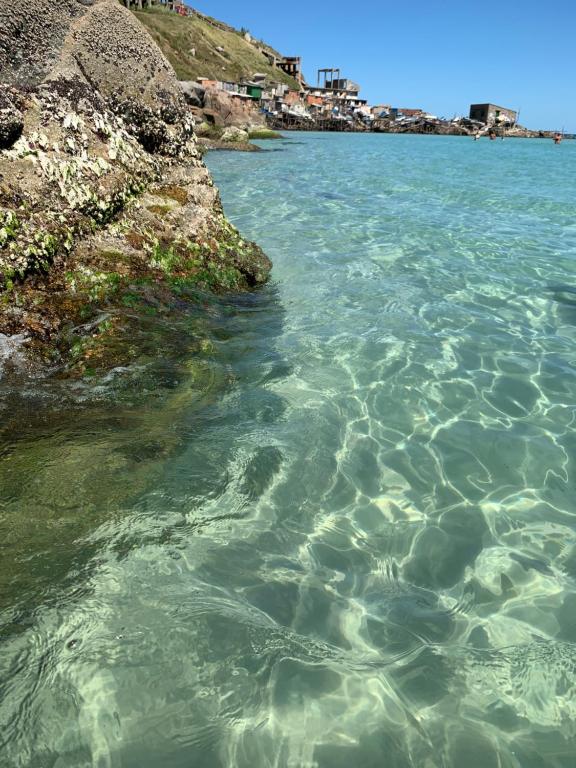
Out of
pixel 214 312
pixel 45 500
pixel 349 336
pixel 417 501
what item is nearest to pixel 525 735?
pixel 417 501

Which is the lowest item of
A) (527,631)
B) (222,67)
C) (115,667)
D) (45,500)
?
(527,631)

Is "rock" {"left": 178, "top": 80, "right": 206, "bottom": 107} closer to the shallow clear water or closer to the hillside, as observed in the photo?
the hillside

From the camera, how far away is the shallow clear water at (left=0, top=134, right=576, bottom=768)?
2.50m

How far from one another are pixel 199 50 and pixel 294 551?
11782 centimetres

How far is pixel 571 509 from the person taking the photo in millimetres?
4113

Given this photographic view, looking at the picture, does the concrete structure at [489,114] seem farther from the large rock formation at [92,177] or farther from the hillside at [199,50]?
the large rock formation at [92,177]

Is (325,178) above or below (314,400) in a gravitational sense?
above

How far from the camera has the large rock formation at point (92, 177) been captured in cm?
571

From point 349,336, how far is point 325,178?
19651 mm

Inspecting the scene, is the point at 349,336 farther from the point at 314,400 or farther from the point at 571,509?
the point at 571,509

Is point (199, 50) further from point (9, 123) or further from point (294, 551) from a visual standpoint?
point (294, 551)

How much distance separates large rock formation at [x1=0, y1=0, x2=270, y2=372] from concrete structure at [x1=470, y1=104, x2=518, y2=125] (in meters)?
157

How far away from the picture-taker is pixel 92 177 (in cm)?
668

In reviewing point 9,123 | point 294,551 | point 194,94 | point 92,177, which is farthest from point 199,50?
point 294,551
